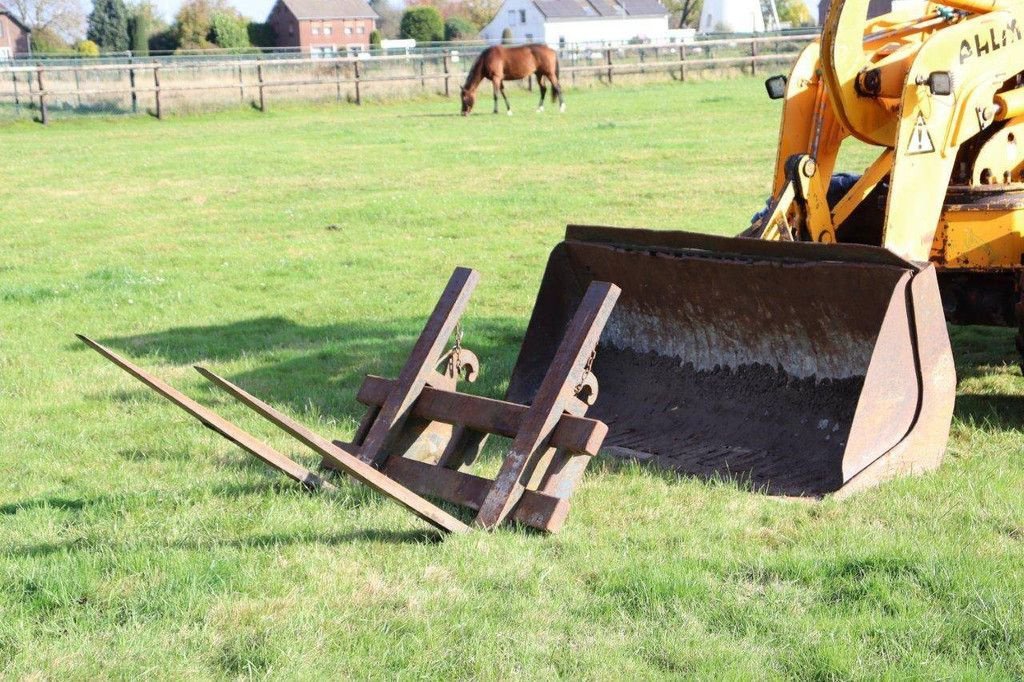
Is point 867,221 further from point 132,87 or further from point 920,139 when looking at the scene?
point 132,87

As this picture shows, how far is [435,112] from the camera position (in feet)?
109

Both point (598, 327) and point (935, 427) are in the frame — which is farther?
point (935, 427)

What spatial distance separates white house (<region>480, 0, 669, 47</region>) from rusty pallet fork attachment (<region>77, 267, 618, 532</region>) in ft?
300

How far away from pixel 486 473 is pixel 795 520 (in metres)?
1.43

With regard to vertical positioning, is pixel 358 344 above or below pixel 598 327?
below

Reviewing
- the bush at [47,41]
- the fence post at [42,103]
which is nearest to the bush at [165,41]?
the bush at [47,41]

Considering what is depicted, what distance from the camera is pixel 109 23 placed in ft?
253

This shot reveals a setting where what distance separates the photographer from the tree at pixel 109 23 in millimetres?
76812

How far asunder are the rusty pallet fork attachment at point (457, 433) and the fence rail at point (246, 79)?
2815 centimetres

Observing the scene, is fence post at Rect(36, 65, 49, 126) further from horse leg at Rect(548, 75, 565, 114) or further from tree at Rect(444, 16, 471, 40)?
tree at Rect(444, 16, 471, 40)

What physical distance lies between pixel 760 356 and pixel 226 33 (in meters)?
68.4

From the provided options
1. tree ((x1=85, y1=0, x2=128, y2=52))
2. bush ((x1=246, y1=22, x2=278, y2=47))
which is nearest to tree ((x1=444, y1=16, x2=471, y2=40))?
bush ((x1=246, y1=22, x2=278, y2=47))

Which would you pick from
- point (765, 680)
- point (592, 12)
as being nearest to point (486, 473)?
point (765, 680)

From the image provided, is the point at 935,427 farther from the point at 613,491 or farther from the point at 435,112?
the point at 435,112
